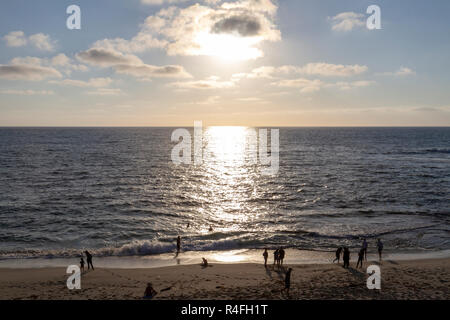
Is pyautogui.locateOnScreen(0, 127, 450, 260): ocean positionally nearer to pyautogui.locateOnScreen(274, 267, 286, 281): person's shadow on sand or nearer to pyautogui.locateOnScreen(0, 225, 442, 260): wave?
pyautogui.locateOnScreen(0, 225, 442, 260): wave

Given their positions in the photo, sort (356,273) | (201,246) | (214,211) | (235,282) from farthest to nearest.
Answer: (214,211), (201,246), (356,273), (235,282)

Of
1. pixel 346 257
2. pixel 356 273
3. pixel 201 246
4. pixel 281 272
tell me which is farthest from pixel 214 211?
pixel 356 273

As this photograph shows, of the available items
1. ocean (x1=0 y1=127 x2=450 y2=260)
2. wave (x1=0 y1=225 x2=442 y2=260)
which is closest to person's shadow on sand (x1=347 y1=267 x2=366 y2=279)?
ocean (x1=0 y1=127 x2=450 y2=260)

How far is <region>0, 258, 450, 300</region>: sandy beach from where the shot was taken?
55.7ft

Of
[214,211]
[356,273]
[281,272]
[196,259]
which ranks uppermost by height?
[214,211]

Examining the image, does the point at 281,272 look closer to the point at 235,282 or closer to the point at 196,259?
the point at 235,282

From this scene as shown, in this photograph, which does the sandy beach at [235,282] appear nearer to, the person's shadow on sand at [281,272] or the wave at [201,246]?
the person's shadow on sand at [281,272]

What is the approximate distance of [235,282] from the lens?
1902 cm

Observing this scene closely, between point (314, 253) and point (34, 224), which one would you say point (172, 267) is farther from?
point (34, 224)
